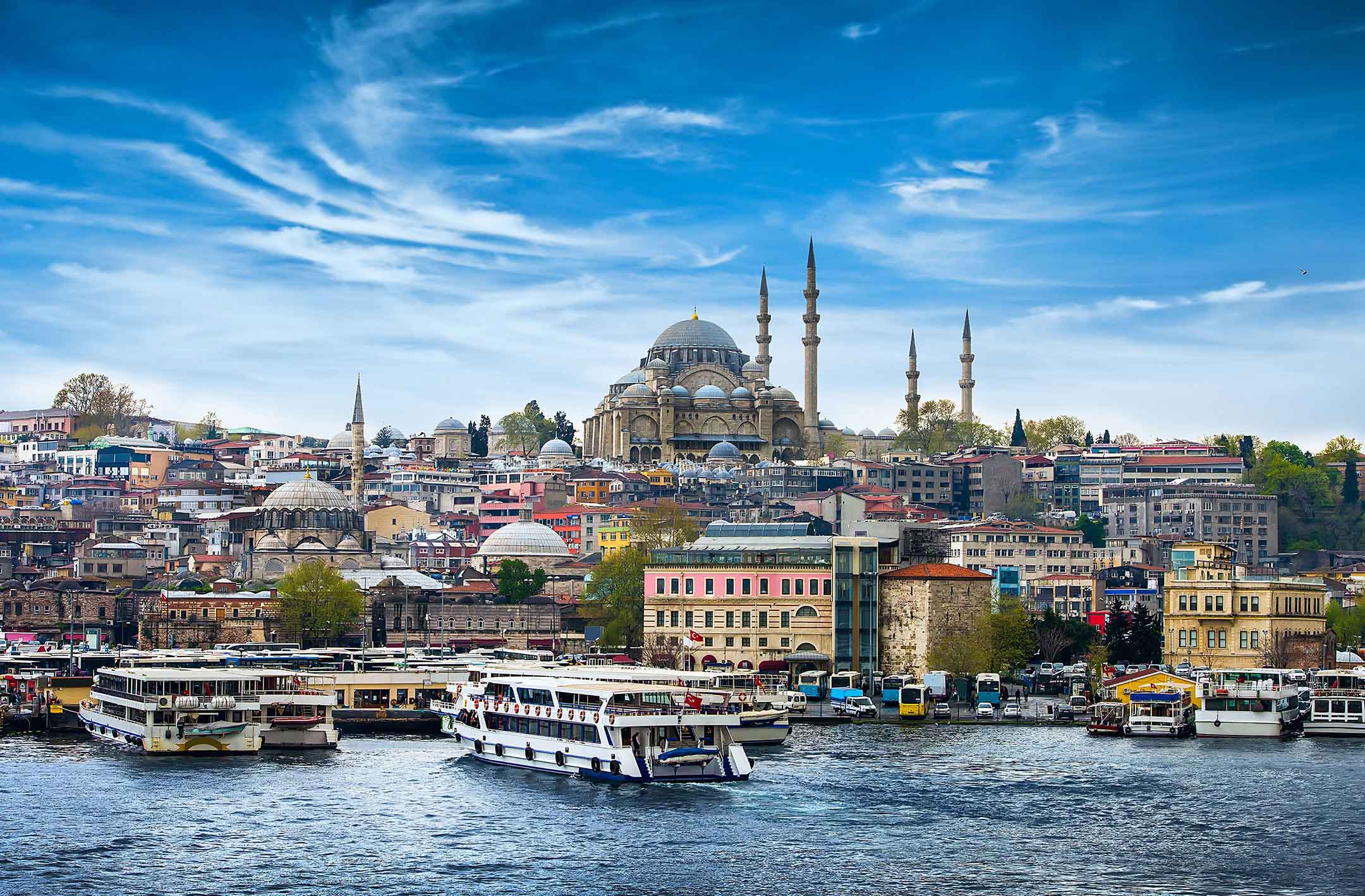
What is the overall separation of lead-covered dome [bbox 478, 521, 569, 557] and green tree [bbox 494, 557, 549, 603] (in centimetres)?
1058

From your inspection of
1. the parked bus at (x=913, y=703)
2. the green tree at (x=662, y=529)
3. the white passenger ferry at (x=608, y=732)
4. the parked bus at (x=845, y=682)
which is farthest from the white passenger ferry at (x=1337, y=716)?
the green tree at (x=662, y=529)

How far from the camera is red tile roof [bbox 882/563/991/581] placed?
68.2 metres

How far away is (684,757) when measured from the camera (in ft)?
146

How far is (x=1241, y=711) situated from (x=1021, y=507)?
255 feet

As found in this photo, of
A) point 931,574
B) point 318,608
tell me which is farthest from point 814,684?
point 318,608

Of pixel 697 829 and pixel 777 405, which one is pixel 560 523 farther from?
pixel 697 829

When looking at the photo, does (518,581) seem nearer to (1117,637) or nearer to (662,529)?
(662,529)

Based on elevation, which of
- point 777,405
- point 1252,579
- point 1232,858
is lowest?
point 1232,858

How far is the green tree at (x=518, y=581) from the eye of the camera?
90.8 m

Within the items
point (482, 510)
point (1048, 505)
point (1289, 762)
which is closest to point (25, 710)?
point (1289, 762)

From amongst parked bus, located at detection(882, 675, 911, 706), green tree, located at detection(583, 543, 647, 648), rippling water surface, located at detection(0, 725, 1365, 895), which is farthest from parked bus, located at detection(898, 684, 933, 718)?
green tree, located at detection(583, 543, 647, 648)

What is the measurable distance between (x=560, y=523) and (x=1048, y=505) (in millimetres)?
32220

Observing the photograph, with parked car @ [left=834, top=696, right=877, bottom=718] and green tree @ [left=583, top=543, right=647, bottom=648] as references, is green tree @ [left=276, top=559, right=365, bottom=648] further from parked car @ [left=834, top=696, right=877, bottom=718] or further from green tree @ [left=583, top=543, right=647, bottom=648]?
parked car @ [left=834, top=696, right=877, bottom=718]

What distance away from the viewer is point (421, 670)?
2410 inches
